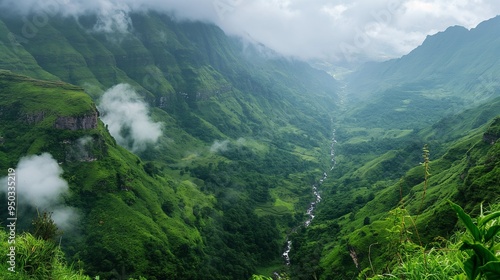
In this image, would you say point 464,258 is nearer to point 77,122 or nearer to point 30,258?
point 30,258

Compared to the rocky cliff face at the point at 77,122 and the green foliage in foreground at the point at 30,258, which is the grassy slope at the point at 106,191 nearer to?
the rocky cliff face at the point at 77,122

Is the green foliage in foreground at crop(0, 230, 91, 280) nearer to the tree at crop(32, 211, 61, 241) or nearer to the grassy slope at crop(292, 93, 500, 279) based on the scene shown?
the tree at crop(32, 211, 61, 241)

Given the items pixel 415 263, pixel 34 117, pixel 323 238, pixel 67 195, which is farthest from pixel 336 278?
pixel 34 117

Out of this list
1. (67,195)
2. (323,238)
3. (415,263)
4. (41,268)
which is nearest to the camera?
(415,263)

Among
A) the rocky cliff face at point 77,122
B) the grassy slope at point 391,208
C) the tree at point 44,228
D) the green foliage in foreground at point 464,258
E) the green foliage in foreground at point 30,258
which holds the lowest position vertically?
the grassy slope at point 391,208

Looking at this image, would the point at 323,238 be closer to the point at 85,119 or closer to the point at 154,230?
the point at 154,230

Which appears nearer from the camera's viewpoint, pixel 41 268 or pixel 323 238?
pixel 41 268

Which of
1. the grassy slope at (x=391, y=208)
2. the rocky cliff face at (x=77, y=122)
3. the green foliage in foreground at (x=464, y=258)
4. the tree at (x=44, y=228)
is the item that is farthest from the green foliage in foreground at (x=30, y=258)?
the rocky cliff face at (x=77, y=122)

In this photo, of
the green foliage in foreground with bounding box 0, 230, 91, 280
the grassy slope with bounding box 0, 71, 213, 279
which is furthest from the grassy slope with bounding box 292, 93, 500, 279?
the green foliage in foreground with bounding box 0, 230, 91, 280

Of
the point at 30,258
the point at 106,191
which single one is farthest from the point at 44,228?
the point at 106,191
